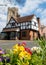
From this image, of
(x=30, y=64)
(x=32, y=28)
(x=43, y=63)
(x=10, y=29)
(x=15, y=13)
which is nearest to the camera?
(x=30, y=64)

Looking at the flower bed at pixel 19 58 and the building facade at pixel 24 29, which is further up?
the building facade at pixel 24 29

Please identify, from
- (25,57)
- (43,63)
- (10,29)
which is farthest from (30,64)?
(10,29)

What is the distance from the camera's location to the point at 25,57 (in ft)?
11.1

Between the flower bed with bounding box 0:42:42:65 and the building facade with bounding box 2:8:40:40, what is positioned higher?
the building facade with bounding box 2:8:40:40

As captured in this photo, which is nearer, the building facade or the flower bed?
the flower bed

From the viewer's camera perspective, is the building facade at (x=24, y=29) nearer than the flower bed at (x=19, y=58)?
No

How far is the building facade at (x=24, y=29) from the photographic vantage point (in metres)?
55.7

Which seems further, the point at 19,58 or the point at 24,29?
the point at 24,29

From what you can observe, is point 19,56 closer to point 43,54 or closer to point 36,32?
point 43,54

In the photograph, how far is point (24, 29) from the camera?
56750 mm

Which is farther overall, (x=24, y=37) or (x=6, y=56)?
(x=24, y=37)

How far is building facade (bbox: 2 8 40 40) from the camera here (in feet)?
183

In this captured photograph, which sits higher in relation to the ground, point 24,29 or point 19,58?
point 24,29

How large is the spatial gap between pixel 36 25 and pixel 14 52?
54.8 meters
